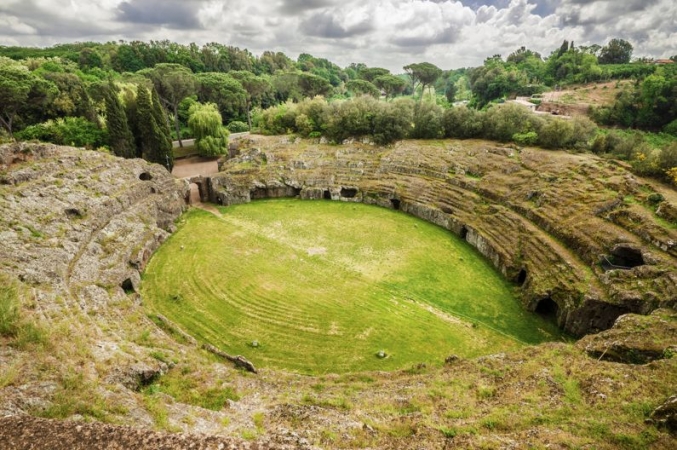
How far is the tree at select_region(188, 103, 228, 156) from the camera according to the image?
42.7m

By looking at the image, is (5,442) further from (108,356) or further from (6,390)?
(108,356)

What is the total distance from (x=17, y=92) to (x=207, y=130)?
Result: 18.7 meters

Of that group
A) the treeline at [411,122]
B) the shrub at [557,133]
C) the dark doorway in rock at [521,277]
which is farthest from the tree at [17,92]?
the shrub at [557,133]

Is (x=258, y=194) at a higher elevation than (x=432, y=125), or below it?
below

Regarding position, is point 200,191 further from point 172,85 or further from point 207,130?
point 172,85

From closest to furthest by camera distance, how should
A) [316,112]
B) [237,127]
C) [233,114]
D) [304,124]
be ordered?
[304,124] → [316,112] → [237,127] → [233,114]

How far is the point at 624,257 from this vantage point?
1978cm

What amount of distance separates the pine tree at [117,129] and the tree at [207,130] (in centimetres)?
765

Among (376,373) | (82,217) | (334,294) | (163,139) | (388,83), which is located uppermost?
(388,83)

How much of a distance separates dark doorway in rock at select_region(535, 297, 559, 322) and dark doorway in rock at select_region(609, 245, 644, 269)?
13.8 feet

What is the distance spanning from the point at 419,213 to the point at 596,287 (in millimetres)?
15463

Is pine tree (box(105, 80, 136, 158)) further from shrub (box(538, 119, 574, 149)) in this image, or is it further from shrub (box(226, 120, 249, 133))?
shrub (box(538, 119, 574, 149))

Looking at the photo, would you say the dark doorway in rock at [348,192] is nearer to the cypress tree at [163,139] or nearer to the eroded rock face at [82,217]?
the eroded rock face at [82,217]

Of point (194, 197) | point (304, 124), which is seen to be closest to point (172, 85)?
point (304, 124)
